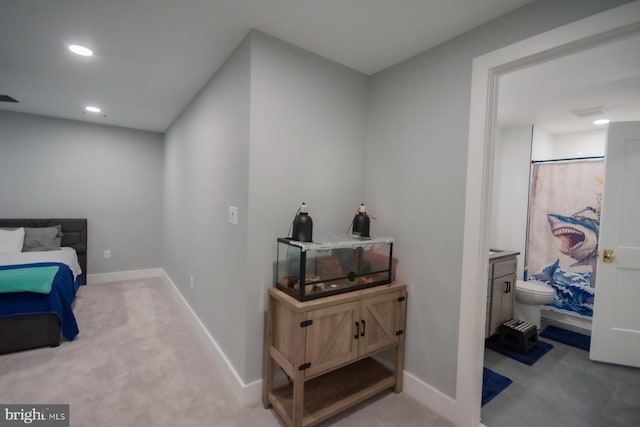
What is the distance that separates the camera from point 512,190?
3.82 m

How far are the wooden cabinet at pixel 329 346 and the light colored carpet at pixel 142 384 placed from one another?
0.37 ft

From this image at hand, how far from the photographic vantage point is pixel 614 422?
188 cm

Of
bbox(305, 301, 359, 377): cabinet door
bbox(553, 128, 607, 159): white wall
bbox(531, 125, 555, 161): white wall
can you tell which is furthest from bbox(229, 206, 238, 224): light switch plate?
bbox(553, 128, 607, 159): white wall

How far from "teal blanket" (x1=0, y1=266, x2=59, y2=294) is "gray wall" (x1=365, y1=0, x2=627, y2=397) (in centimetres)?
292

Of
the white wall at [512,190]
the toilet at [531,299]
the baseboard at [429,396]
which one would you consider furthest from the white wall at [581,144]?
the baseboard at [429,396]

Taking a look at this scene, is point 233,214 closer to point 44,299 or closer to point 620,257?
point 44,299

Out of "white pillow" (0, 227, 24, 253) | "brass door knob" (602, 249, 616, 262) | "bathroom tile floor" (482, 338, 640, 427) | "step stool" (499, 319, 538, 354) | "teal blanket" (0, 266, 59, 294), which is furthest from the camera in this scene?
"white pillow" (0, 227, 24, 253)

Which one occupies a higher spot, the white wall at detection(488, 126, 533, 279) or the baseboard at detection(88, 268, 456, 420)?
the white wall at detection(488, 126, 533, 279)

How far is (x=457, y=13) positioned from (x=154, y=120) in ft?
12.8

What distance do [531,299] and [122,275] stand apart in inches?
218

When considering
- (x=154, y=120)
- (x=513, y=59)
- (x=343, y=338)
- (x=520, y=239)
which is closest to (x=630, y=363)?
(x=520, y=239)

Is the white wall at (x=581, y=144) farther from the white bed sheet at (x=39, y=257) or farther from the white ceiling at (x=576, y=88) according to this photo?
the white bed sheet at (x=39, y=257)

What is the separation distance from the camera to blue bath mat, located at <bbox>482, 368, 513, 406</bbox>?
2.11m

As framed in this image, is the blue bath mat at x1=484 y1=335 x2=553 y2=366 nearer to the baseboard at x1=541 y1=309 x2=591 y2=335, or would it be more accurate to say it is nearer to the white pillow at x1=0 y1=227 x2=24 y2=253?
the baseboard at x1=541 y1=309 x2=591 y2=335
